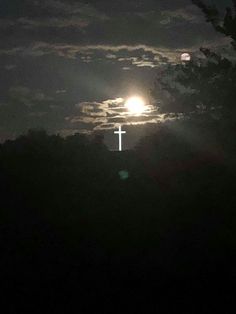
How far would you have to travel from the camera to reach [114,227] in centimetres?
1445

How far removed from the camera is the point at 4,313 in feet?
31.4

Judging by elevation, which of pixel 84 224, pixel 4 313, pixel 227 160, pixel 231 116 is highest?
pixel 231 116

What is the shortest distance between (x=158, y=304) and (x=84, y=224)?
4.83 m

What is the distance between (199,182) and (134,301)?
318 inches

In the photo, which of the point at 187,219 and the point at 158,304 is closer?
the point at 158,304

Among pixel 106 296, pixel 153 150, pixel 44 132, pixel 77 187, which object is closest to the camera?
pixel 106 296

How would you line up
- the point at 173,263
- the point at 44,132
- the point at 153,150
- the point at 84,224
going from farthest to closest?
the point at 44,132 → the point at 153,150 → the point at 84,224 → the point at 173,263

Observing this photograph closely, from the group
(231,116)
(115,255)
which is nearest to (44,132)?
(231,116)

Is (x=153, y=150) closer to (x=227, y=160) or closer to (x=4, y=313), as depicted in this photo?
(x=227, y=160)

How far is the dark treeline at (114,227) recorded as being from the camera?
10570 mm

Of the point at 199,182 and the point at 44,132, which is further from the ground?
the point at 44,132

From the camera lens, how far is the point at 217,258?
12250 millimetres

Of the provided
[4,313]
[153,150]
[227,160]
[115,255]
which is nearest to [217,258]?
[115,255]

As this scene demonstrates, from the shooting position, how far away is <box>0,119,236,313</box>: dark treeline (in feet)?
34.7
